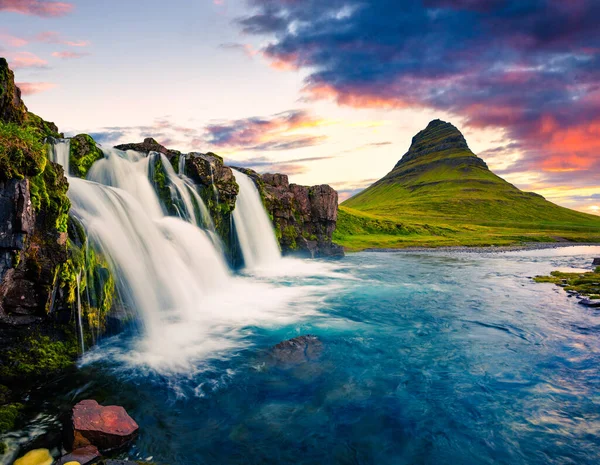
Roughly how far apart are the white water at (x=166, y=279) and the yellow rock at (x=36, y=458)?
5126 millimetres

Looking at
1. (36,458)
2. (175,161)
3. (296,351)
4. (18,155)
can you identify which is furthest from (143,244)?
(175,161)

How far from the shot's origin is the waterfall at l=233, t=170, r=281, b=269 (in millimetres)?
38938

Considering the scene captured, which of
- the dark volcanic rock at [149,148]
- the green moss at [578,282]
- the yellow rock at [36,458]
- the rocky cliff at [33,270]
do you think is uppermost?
the dark volcanic rock at [149,148]

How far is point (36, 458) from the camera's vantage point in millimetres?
7477

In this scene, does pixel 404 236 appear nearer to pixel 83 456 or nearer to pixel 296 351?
pixel 296 351

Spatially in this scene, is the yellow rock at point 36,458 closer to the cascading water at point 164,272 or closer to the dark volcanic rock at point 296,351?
the cascading water at point 164,272

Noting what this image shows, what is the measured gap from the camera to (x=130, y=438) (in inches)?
335

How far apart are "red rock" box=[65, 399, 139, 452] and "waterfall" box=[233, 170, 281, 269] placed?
29583 mm

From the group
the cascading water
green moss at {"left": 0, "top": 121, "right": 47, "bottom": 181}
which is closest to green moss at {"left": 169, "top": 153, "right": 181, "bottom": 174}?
the cascading water

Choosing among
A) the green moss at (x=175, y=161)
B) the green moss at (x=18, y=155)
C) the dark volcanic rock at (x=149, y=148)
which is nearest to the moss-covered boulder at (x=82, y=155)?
the dark volcanic rock at (x=149, y=148)

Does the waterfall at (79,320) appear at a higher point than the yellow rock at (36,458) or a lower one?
higher

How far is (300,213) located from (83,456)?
153 ft

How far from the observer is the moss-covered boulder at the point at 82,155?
24.1 metres

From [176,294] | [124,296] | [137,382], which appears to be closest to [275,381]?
[137,382]
